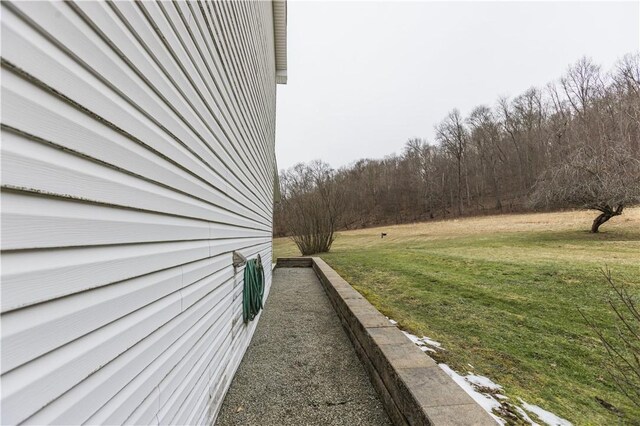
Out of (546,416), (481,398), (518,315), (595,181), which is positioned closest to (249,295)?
(481,398)

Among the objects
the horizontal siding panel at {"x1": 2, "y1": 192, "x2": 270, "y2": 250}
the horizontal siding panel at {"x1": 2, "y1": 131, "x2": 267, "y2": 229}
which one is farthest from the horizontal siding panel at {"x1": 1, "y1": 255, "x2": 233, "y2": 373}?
the horizontal siding panel at {"x1": 2, "y1": 131, "x2": 267, "y2": 229}

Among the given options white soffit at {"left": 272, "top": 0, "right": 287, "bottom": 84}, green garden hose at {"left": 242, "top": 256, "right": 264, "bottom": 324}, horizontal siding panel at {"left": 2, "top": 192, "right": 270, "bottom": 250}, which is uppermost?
white soffit at {"left": 272, "top": 0, "right": 287, "bottom": 84}

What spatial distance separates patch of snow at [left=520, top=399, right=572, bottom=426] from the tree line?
1306 centimetres

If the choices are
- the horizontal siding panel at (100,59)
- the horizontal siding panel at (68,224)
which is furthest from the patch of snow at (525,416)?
the horizontal siding panel at (100,59)

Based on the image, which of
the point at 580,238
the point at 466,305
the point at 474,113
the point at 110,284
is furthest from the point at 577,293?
the point at 474,113

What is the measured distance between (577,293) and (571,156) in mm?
13016

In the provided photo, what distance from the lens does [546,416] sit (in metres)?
2.41

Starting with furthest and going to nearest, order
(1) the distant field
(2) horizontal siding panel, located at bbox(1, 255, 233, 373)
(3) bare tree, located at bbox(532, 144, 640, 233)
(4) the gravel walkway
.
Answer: (3) bare tree, located at bbox(532, 144, 640, 233)
(1) the distant field
(4) the gravel walkway
(2) horizontal siding panel, located at bbox(1, 255, 233, 373)

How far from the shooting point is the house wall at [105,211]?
0.71 meters

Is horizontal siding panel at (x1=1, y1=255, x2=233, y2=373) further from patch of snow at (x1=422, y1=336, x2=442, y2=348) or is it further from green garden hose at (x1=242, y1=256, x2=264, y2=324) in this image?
patch of snow at (x1=422, y1=336, x2=442, y2=348)

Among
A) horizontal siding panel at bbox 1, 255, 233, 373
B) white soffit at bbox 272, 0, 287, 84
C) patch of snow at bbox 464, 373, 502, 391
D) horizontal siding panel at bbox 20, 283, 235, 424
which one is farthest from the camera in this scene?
white soffit at bbox 272, 0, 287, 84

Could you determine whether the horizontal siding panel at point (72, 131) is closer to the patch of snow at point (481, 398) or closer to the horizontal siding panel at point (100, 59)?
the horizontal siding panel at point (100, 59)

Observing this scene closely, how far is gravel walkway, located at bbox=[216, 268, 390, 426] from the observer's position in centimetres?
253

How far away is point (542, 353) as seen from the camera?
3.67 m
